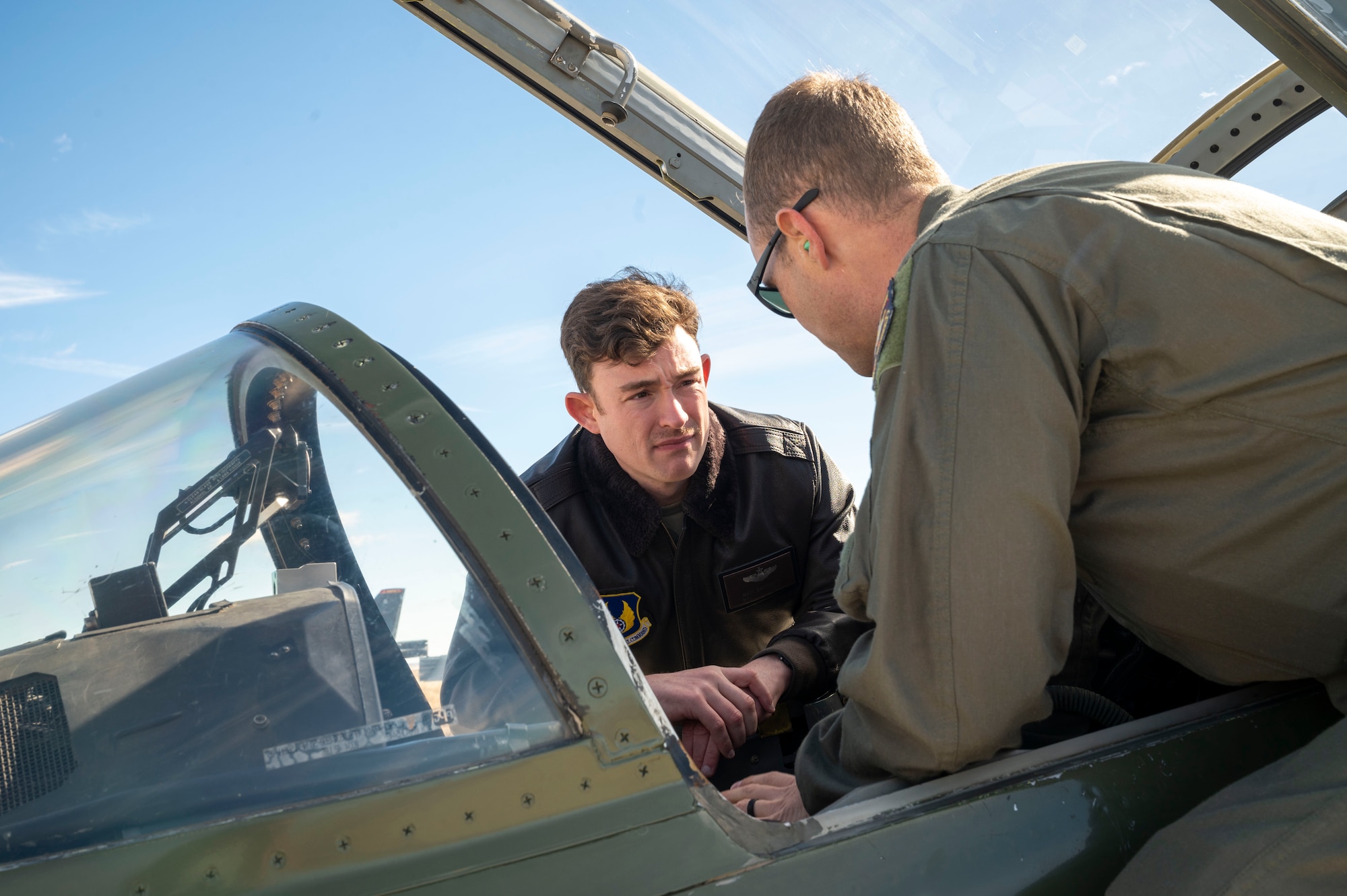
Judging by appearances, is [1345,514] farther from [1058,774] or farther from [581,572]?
[581,572]

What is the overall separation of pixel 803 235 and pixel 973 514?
2.40 feet

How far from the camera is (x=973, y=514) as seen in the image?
0.95 meters

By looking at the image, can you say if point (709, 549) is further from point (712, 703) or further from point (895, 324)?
point (895, 324)

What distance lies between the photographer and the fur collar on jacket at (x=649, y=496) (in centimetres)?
229

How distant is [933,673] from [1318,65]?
1.59 m

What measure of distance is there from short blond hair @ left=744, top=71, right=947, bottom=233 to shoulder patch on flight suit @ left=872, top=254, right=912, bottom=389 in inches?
16.8

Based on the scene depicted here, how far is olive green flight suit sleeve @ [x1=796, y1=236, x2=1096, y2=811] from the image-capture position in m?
0.95

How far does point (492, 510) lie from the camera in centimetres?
96

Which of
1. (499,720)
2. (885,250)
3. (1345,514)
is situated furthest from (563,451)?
(1345,514)

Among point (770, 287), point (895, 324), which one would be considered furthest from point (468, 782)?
point (770, 287)

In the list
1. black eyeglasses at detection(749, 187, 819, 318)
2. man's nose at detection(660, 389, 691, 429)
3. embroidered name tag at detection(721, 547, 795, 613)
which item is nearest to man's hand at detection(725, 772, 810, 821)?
black eyeglasses at detection(749, 187, 819, 318)

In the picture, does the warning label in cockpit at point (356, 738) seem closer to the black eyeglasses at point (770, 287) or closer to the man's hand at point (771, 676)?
the man's hand at point (771, 676)

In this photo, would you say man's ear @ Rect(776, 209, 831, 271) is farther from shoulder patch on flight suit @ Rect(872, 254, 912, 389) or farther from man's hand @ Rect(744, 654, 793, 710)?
man's hand @ Rect(744, 654, 793, 710)

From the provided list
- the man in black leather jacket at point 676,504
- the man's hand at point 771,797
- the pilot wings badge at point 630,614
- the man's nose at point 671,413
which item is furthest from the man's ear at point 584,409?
the man's hand at point 771,797
